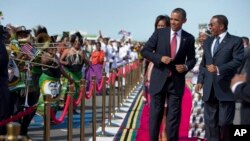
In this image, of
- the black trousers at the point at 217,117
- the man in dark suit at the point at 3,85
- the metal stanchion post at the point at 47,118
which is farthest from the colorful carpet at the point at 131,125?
the metal stanchion post at the point at 47,118

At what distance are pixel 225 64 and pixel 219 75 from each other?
169 mm

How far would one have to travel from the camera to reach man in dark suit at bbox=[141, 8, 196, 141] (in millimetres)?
8125

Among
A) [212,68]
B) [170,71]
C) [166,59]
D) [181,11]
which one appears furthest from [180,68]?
[181,11]

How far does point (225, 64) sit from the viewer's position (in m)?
8.16

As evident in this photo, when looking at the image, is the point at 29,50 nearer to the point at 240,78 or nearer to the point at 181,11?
the point at 181,11

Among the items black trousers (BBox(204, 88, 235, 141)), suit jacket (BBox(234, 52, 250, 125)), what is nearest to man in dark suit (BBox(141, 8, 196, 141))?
black trousers (BBox(204, 88, 235, 141))

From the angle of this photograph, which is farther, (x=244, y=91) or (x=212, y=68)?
(x=212, y=68)

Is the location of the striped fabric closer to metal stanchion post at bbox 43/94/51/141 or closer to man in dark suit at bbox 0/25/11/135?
man in dark suit at bbox 0/25/11/135

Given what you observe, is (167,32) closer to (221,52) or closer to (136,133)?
(221,52)

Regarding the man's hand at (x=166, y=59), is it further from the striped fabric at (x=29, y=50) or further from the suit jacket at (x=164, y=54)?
the striped fabric at (x=29, y=50)

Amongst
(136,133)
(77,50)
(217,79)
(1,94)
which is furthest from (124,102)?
(1,94)

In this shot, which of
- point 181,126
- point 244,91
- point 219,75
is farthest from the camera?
point 181,126

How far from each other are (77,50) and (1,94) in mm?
6892

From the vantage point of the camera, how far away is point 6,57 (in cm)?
674
